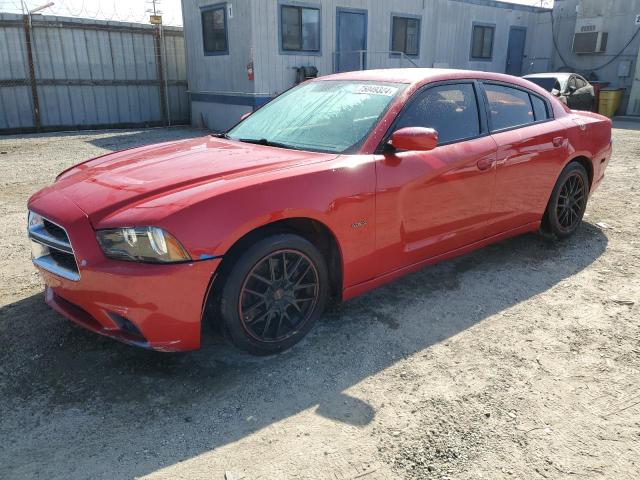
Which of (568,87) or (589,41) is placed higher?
(589,41)

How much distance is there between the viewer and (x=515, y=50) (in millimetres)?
20188

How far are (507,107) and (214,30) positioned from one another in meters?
11.0

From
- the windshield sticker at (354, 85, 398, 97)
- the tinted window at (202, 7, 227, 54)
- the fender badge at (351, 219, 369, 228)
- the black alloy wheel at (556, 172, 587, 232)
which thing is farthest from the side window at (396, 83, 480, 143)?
the tinted window at (202, 7, 227, 54)

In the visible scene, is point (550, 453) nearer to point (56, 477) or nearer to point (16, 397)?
point (56, 477)

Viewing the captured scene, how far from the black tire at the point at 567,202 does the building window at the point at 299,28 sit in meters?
9.45

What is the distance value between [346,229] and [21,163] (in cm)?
841

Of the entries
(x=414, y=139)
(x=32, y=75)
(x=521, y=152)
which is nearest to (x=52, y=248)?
(x=414, y=139)

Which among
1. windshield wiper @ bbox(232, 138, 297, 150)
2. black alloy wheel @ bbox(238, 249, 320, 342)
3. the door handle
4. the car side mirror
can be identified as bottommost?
black alloy wheel @ bbox(238, 249, 320, 342)

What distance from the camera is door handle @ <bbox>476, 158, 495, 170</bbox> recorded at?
150 inches

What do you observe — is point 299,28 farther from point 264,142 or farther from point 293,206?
point 293,206

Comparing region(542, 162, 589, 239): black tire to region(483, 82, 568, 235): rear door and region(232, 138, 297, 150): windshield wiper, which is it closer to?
region(483, 82, 568, 235): rear door

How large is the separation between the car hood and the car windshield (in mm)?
165

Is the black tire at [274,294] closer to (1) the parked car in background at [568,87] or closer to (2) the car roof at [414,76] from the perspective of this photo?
(2) the car roof at [414,76]

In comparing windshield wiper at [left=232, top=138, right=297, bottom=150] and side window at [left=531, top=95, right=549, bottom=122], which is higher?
side window at [left=531, top=95, right=549, bottom=122]
